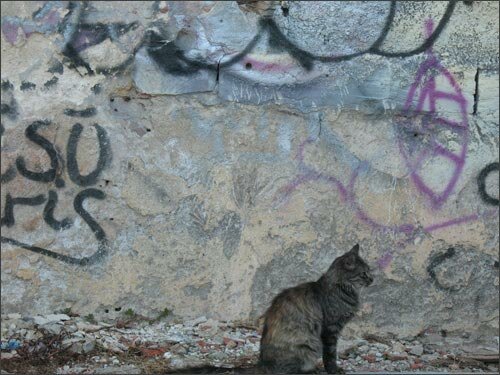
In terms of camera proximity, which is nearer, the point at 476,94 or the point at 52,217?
the point at 52,217

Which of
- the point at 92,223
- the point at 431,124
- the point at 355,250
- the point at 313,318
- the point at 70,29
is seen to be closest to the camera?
the point at 313,318

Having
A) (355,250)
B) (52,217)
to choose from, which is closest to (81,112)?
(52,217)

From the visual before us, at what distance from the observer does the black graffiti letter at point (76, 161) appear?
4.70 metres

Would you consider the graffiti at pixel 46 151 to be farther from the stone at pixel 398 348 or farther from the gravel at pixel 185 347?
the stone at pixel 398 348

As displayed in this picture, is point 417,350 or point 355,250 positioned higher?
point 355,250

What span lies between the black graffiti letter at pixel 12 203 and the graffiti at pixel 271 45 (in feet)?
3.61

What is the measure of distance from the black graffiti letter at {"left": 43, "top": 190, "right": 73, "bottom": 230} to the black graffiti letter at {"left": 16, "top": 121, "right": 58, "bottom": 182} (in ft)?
0.34

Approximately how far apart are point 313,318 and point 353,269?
0.43m

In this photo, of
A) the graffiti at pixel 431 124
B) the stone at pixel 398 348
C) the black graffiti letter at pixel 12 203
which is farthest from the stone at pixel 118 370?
the graffiti at pixel 431 124

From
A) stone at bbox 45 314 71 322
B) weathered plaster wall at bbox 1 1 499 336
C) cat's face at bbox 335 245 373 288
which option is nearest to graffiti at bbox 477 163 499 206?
weathered plaster wall at bbox 1 1 499 336

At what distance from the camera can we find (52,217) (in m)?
4.72

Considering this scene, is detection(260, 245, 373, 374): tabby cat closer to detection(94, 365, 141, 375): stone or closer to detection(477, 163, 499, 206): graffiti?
detection(94, 365, 141, 375): stone

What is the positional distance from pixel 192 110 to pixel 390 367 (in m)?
1.98

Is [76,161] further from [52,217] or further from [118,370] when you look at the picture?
[118,370]
